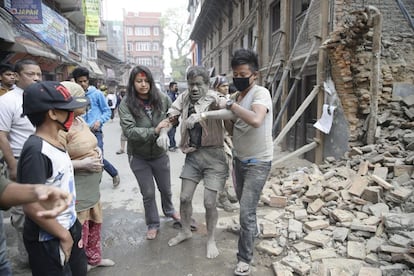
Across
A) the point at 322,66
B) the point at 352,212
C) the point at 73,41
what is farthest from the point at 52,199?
→ the point at 73,41

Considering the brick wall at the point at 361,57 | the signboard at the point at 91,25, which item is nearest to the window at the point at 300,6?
the brick wall at the point at 361,57

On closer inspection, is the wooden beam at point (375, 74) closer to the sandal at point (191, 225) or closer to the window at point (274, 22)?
the sandal at point (191, 225)

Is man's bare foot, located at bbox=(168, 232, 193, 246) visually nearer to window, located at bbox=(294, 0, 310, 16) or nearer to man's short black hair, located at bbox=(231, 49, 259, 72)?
man's short black hair, located at bbox=(231, 49, 259, 72)

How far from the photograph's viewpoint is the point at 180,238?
3490 millimetres

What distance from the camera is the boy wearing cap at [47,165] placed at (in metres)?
1.65

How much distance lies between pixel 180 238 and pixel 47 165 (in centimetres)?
213

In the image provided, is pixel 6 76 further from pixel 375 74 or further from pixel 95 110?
pixel 375 74

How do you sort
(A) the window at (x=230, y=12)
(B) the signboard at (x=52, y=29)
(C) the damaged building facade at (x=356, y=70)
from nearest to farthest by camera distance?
(C) the damaged building facade at (x=356, y=70), (B) the signboard at (x=52, y=29), (A) the window at (x=230, y=12)

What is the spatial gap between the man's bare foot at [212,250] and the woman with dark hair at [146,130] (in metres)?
0.76

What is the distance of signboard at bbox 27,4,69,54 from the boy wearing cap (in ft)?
35.3

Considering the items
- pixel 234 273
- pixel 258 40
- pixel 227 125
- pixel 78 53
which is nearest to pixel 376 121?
pixel 227 125

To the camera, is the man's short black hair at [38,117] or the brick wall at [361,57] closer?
the man's short black hair at [38,117]

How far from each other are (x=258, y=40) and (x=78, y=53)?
12.6m

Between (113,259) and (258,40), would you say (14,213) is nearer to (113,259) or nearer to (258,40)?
(113,259)
